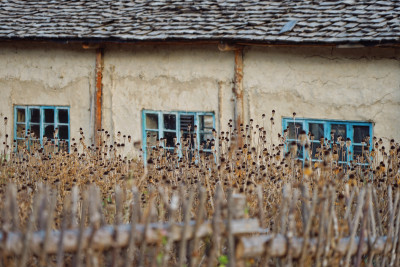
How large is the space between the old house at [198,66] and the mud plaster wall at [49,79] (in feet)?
0.06

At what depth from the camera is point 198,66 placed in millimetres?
10492

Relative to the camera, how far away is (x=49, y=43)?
1190cm

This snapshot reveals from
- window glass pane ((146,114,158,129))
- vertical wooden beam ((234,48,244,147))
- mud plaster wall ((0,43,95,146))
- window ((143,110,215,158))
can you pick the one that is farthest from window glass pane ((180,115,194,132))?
mud plaster wall ((0,43,95,146))

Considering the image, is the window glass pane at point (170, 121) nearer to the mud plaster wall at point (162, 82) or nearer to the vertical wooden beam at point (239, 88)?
the mud plaster wall at point (162, 82)

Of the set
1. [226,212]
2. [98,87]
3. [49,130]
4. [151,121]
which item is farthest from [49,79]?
[226,212]

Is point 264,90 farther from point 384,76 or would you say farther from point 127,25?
point 127,25

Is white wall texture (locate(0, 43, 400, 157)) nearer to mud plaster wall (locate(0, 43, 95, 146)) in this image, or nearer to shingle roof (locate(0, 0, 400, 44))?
mud plaster wall (locate(0, 43, 95, 146))

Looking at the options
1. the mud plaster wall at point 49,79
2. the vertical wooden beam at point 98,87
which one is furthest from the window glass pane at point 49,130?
the vertical wooden beam at point 98,87

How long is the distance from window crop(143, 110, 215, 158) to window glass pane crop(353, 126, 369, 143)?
7.25 ft

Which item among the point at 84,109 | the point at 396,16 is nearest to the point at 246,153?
the point at 396,16

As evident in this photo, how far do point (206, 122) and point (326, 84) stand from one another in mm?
2053

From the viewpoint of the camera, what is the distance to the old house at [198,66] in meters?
9.16

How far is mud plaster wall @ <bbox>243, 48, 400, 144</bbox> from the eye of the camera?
8.99 m

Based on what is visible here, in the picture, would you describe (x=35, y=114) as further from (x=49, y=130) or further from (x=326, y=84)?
(x=326, y=84)
